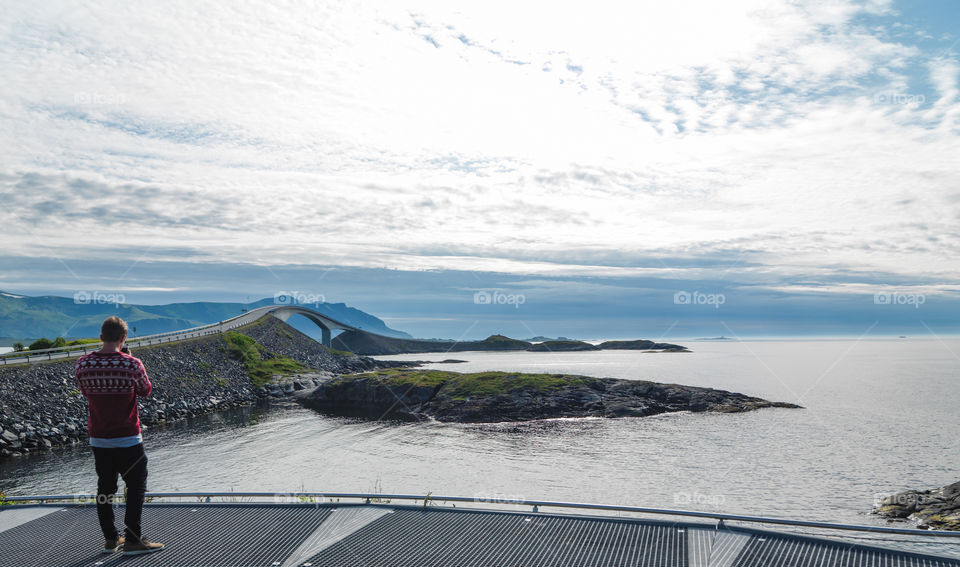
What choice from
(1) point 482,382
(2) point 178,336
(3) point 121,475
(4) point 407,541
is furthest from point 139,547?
(2) point 178,336

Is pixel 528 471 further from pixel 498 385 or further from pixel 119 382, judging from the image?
pixel 498 385

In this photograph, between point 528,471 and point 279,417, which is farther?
point 279,417

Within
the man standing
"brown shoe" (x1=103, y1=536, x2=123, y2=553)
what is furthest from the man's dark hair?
"brown shoe" (x1=103, y1=536, x2=123, y2=553)

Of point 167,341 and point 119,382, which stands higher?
point 119,382

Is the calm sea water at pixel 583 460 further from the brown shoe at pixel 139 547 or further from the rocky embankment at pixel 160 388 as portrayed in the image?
the brown shoe at pixel 139 547

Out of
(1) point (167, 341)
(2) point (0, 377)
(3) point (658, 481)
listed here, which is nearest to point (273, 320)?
(1) point (167, 341)

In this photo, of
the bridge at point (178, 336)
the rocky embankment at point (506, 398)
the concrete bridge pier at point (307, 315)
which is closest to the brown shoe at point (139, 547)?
the rocky embankment at point (506, 398)
